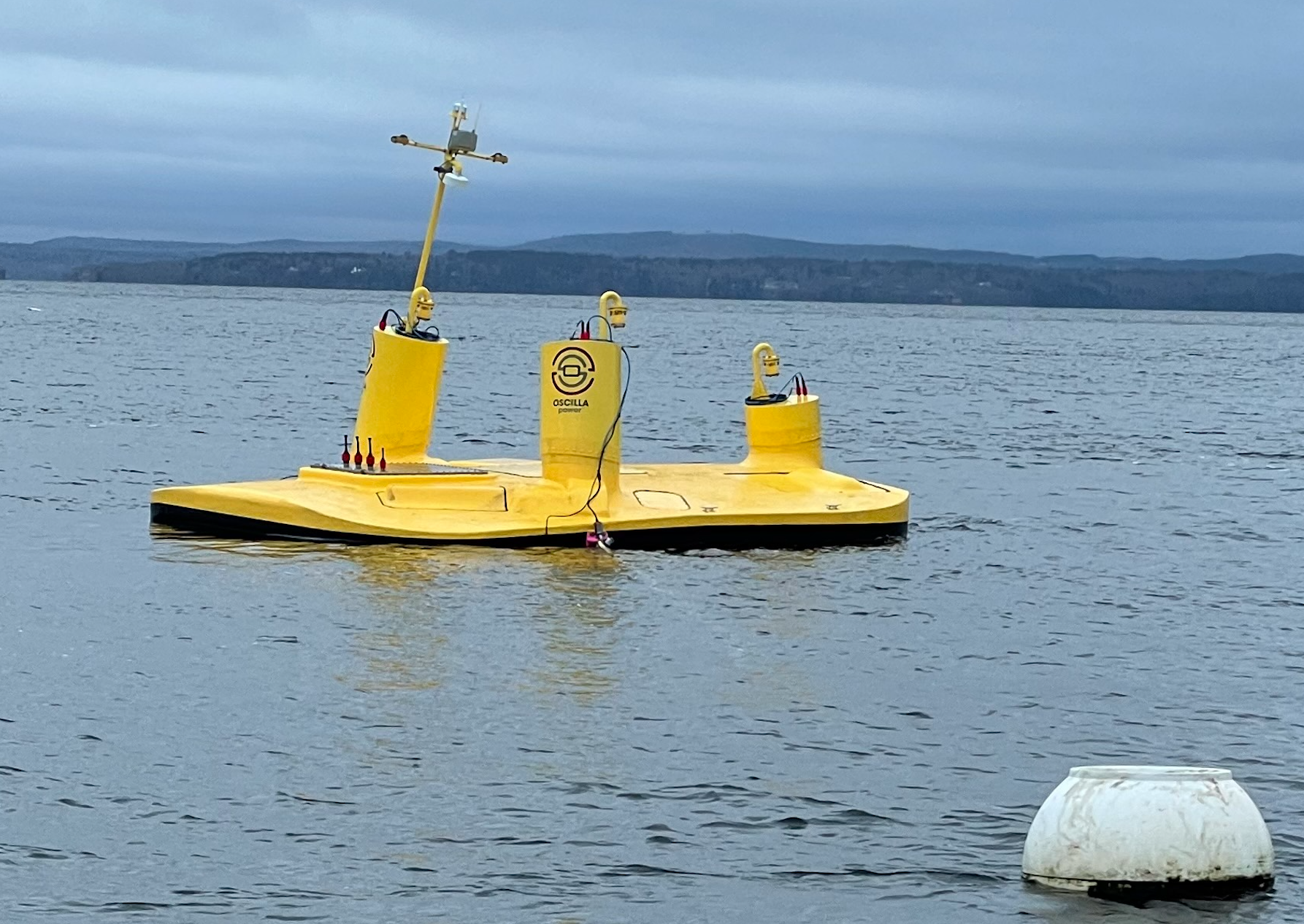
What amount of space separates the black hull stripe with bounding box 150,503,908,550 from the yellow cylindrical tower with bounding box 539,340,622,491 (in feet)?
3.02

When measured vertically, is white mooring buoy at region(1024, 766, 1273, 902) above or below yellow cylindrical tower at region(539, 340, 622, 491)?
below

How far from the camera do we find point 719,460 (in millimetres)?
40844

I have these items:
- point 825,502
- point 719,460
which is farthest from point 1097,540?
point 719,460

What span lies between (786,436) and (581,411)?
12.2 ft

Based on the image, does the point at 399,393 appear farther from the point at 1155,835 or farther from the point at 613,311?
the point at 1155,835

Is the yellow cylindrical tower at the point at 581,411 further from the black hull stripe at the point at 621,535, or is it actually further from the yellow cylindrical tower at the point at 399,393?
the yellow cylindrical tower at the point at 399,393

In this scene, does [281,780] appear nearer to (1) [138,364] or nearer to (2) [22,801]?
(2) [22,801]

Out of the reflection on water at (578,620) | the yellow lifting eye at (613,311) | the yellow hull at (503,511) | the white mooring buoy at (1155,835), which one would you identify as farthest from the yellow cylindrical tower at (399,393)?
the white mooring buoy at (1155,835)

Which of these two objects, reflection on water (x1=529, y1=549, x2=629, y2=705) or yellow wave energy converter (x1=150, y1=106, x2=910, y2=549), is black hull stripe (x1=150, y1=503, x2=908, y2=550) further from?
reflection on water (x1=529, y1=549, x2=629, y2=705)

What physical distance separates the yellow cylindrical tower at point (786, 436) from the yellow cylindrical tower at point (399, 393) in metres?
4.12

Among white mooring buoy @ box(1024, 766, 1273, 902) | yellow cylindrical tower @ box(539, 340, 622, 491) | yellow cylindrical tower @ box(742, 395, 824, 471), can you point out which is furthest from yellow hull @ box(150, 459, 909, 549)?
white mooring buoy @ box(1024, 766, 1273, 902)

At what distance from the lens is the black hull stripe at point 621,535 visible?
22.7 metres

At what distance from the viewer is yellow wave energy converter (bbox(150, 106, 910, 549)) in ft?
75.2

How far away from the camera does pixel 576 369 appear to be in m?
23.7
